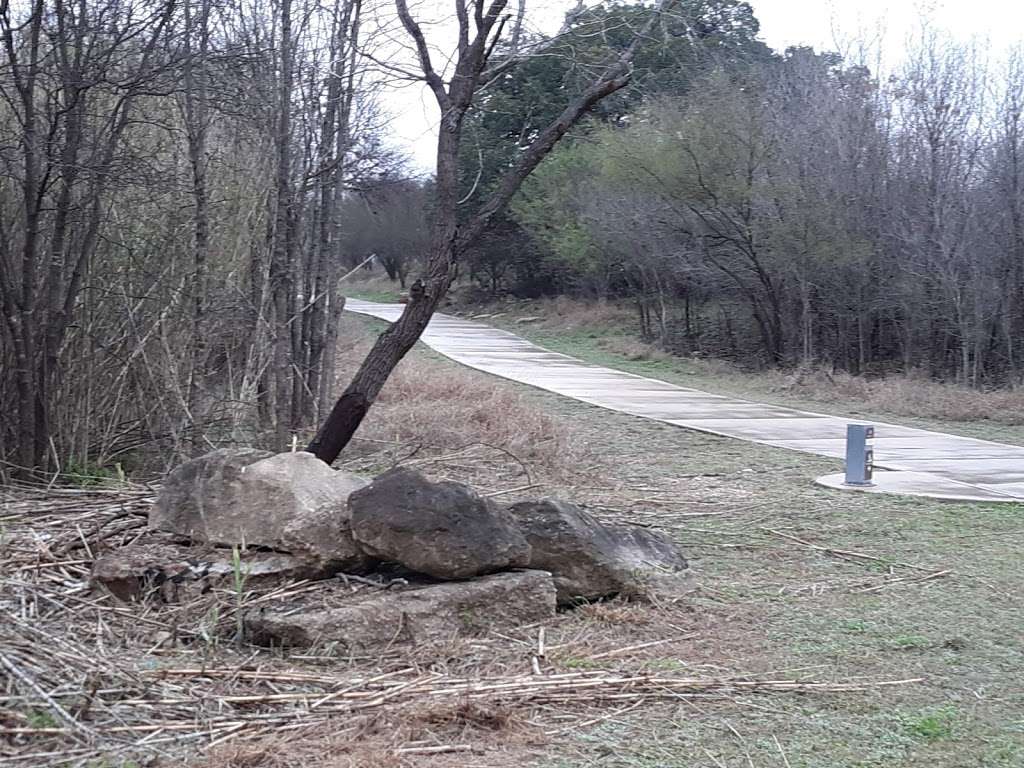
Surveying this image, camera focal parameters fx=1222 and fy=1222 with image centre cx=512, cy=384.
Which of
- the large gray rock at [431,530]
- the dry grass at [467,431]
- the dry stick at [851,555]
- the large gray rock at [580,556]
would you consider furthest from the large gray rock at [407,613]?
the dry grass at [467,431]

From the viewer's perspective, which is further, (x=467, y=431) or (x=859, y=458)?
(x=467, y=431)

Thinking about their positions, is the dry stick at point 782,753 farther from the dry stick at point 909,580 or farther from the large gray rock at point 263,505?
the dry stick at point 909,580

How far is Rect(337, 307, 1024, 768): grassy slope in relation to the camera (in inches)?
181

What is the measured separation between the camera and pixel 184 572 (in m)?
5.98

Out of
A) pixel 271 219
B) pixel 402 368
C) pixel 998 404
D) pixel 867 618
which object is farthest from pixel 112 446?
pixel 998 404

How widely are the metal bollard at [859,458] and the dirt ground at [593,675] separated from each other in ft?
8.80

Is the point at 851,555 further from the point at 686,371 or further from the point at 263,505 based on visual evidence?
the point at 686,371

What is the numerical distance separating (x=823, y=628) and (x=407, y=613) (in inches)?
88.6

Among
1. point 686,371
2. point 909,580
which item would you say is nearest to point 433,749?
point 909,580

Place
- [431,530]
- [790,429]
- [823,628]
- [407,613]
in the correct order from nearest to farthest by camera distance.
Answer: [407,613], [431,530], [823,628], [790,429]

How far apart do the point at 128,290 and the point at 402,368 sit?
965 centimetres

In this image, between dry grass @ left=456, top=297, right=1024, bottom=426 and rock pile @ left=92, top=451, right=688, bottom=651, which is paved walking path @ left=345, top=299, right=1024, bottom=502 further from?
rock pile @ left=92, top=451, right=688, bottom=651

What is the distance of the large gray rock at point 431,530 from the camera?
5922mm

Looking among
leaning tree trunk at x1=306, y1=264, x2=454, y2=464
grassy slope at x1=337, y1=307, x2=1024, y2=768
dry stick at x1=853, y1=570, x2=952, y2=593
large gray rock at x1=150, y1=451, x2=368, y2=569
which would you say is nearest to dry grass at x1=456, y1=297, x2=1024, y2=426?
grassy slope at x1=337, y1=307, x2=1024, y2=768
